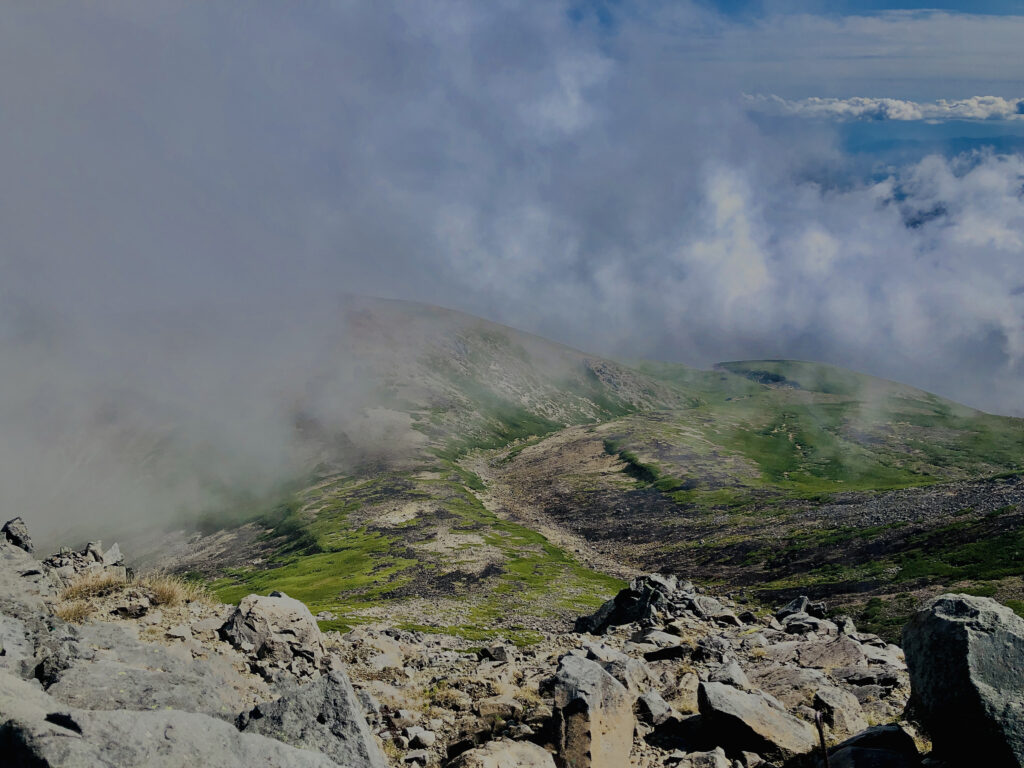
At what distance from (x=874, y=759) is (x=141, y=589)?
25.2m

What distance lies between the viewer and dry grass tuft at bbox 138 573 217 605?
23.3 m

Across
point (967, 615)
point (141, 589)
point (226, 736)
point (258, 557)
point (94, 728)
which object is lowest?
point (258, 557)

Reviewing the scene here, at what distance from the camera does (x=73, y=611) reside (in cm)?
2027

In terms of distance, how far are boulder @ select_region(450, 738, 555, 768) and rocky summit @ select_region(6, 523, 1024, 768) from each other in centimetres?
6

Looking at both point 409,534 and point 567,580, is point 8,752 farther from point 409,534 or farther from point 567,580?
point 409,534

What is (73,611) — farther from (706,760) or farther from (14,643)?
(706,760)

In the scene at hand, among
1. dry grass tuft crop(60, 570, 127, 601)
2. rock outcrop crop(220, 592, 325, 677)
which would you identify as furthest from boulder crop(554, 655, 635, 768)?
dry grass tuft crop(60, 570, 127, 601)

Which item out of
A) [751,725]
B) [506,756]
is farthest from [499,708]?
[751,725]

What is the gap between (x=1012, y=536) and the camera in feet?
362

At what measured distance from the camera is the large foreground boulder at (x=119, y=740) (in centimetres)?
912

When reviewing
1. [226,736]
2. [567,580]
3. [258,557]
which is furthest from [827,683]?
[258,557]

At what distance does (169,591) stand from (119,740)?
15716mm

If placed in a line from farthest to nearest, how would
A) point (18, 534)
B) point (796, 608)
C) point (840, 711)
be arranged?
point (796, 608), point (18, 534), point (840, 711)

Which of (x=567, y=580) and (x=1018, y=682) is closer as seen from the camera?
(x=1018, y=682)
